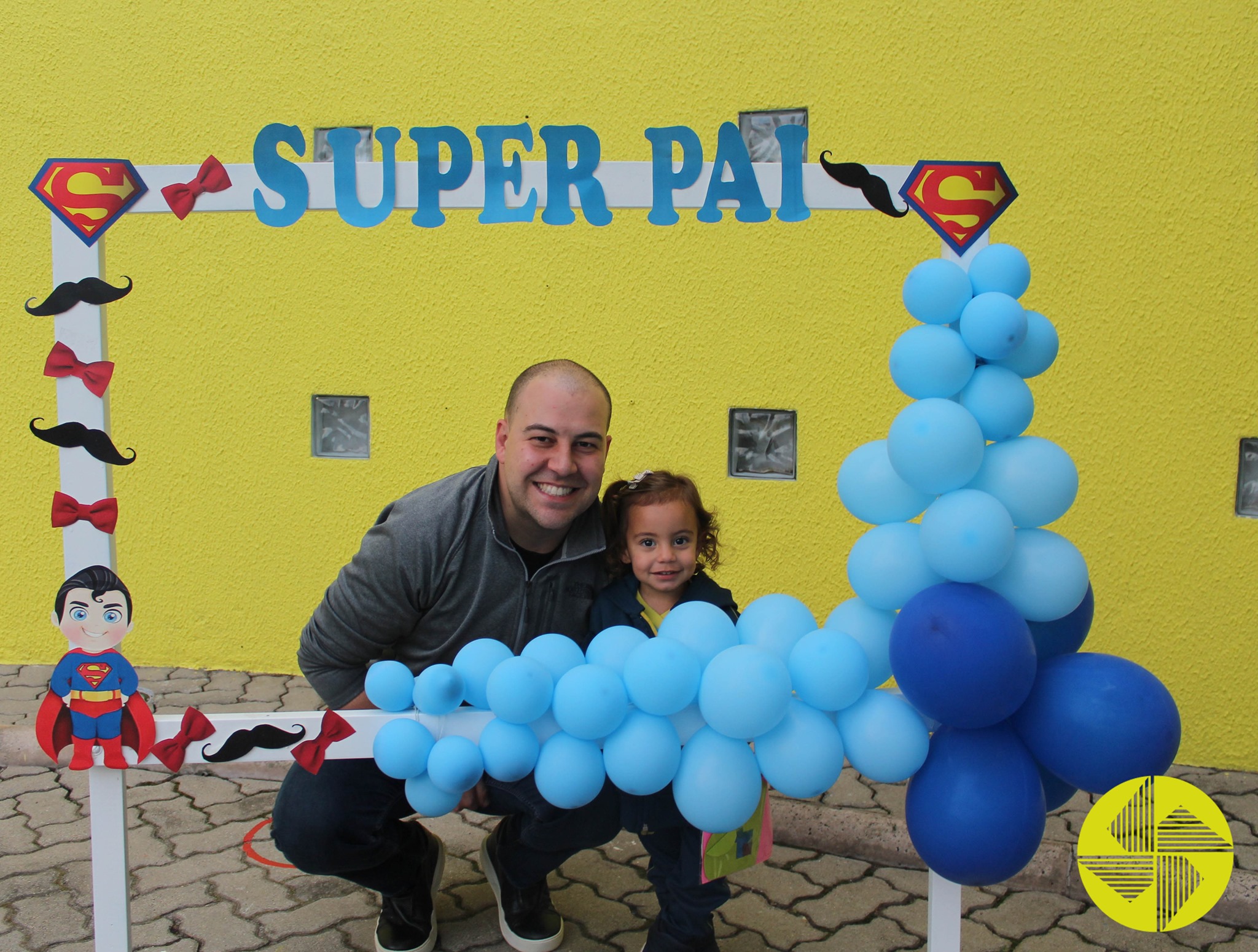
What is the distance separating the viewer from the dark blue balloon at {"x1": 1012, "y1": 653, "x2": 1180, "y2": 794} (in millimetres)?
1422

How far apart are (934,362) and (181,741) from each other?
1411 mm

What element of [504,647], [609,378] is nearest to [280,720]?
[504,647]

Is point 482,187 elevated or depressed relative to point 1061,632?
elevated

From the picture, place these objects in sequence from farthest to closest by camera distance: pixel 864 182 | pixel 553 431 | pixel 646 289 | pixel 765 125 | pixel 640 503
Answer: pixel 646 289
pixel 765 125
pixel 640 503
pixel 553 431
pixel 864 182

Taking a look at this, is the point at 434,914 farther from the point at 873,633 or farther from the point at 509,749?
the point at 873,633

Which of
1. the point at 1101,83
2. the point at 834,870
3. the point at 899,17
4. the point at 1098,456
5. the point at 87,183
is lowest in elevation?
the point at 834,870

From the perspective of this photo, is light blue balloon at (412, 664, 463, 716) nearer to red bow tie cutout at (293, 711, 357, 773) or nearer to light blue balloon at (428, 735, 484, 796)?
light blue balloon at (428, 735, 484, 796)

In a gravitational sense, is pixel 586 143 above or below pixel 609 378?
above

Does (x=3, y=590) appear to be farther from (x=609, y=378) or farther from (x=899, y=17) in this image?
(x=899, y=17)

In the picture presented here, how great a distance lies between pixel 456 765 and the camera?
5.29 ft

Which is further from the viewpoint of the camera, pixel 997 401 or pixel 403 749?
pixel 403 749

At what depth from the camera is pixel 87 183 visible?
1.83 meters

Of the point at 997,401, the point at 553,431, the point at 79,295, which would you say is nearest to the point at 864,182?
the point at 997,401

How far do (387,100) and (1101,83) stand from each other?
2.14 meters
